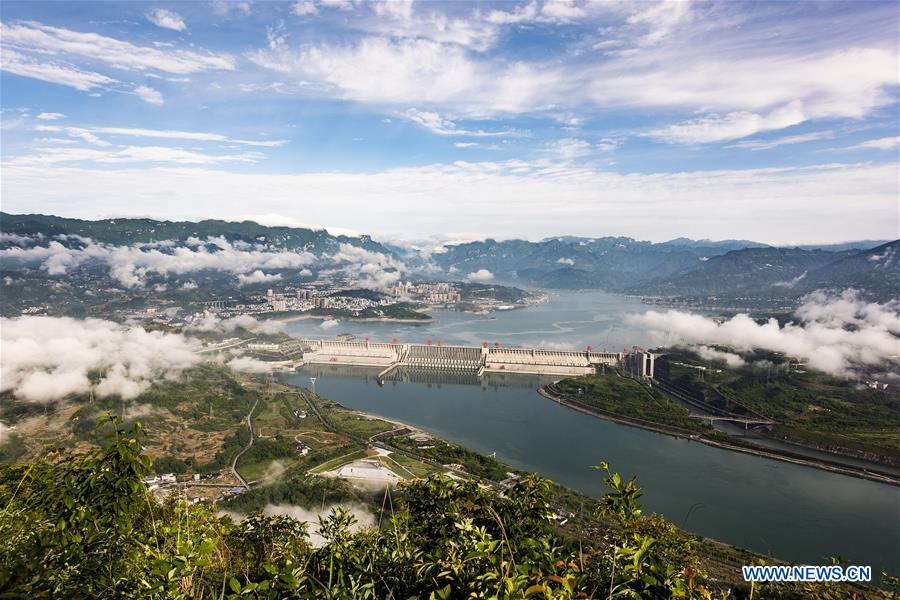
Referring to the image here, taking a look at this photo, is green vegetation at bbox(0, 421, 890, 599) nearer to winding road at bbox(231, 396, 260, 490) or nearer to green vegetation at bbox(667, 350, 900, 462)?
winding road at bbox(231, 396, 260, 490)

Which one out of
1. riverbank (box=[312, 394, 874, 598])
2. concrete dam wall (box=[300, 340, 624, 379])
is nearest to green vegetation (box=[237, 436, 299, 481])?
riverbank (box=[312, 394, 874, 598])

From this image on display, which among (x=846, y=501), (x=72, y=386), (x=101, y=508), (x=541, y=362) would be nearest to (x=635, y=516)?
(x=101, y=508)

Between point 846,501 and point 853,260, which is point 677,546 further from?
point 853,260

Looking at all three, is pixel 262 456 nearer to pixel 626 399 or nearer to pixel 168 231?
pixel 626 399

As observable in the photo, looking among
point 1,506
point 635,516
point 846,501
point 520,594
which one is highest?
point 520,594

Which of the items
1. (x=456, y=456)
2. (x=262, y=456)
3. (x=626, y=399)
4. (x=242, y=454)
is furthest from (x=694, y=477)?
(x=242, y=454)
